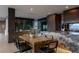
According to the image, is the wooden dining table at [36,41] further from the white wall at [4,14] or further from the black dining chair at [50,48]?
the white wall at [4,14]

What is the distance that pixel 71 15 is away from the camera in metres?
2.23

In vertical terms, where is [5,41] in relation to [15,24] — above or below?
below

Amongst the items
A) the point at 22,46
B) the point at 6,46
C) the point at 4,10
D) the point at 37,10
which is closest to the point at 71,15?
the point at 37,10

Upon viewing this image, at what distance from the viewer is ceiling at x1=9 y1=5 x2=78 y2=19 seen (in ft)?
6.98

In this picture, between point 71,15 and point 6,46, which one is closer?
point 6,46

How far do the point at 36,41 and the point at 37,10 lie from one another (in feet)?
2.29

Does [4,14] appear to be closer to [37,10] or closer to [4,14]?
[4,14]

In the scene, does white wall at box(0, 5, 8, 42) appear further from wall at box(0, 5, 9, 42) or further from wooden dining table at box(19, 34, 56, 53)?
wooden dining table at box(19, 34, 56, 53)

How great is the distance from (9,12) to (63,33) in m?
1.30

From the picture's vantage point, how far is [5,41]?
2094 millimetres
